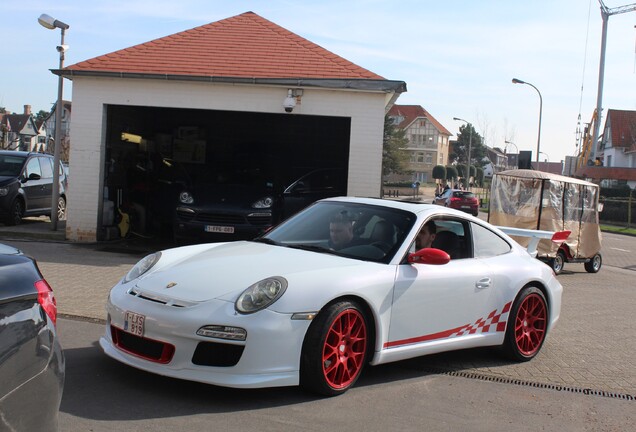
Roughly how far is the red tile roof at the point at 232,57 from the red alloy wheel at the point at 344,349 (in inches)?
346

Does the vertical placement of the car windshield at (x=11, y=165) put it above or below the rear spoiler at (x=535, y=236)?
above

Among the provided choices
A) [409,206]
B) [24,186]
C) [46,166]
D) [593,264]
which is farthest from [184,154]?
[409,206]

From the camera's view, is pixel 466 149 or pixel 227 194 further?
pixel 466 149

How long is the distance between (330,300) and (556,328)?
4.39 meters

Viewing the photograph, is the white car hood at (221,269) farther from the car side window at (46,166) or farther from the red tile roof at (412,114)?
the red tile roof at (412,114)

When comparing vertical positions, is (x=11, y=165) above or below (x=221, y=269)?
above

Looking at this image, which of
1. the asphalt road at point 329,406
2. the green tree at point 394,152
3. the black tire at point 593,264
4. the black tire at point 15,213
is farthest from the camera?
the green tree at point 394,152

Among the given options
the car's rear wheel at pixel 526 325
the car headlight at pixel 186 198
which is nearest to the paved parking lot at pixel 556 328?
the car's rear wheel at pixel 526 325

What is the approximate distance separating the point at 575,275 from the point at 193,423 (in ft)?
39.4

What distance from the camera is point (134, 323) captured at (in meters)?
4.49

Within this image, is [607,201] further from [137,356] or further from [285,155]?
[137,356]

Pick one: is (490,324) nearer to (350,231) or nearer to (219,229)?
(350,231)

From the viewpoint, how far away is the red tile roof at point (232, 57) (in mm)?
13164

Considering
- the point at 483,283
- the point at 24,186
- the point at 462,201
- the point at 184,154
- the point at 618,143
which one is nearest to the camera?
the point at 483,283
